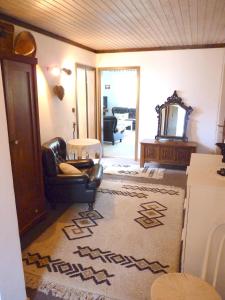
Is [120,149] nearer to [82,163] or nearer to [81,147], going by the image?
[81,147]

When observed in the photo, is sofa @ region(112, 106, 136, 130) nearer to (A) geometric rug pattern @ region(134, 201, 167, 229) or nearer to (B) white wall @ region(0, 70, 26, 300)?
(A) geometric rug pattern @ region(134, 201, 167, 229)

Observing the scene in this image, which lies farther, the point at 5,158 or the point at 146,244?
the point at 146,244

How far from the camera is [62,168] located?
335cm

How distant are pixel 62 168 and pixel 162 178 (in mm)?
2080

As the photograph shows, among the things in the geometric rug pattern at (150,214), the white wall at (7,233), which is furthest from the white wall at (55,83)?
the white wall at (7,233)

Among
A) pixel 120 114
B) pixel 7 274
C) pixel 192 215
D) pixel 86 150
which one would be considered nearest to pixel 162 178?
pixel 86 150

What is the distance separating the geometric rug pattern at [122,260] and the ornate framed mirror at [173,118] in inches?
131

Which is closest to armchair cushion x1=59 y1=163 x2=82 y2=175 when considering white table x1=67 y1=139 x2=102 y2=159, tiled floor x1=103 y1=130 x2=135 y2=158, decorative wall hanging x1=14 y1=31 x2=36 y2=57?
white table x1=67 y1=139 x2=102 y2=159

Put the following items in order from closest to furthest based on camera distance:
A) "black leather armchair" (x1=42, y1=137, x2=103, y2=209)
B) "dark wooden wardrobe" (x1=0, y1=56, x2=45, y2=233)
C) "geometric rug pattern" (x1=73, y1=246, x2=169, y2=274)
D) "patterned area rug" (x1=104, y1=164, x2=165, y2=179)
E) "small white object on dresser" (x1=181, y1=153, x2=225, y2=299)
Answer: "small white object on dresser" (x1=181, y1=153, x2=225, y2=299) < "geometric rug pattern" (x1=73, y1=246, x2=169, y2=274) < "dark wooden wardrobe" (x1=0, y1=56, x2=45, y2=233) < "black leather armchair" (x1=42, y1=137, x2=103, y2=209) < "patterned area rug" (x1=104, y1=164, x2=165, y2=179)

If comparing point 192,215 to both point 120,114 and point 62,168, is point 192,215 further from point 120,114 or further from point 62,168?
point 120,114

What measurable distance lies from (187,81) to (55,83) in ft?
8.84

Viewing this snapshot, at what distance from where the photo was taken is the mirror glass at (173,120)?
17.0 ft

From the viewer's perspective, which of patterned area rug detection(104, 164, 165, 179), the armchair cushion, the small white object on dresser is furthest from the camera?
patterned area rug detection(104, 164, 165, 179)

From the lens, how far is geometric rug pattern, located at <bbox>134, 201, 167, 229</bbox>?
3.04 m
